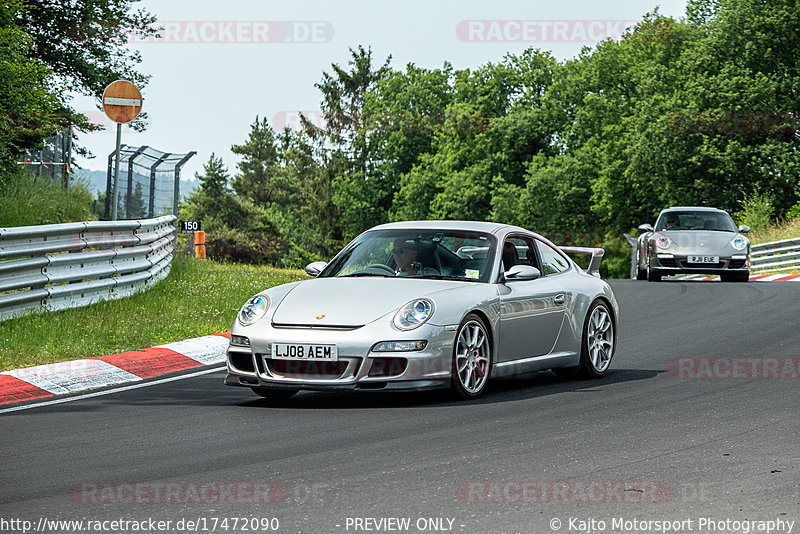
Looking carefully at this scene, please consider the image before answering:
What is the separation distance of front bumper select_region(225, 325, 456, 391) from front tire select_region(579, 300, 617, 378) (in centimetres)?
204

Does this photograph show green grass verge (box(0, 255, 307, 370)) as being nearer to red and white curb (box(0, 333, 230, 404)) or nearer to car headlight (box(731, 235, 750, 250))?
red and white curb (box(0, 333, 230, 404))

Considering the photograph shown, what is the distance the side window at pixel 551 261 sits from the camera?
992cm

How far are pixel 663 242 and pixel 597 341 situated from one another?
45.3 feet

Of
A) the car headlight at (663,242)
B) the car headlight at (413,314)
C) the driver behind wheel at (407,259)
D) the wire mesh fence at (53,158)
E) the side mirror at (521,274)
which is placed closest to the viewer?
the car headlight at (413,314)

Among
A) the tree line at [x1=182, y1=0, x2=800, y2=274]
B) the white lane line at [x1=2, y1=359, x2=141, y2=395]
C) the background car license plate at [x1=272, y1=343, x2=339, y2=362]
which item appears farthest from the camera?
the tree line at [x1=182, y1=0, x2=800, y2=274]

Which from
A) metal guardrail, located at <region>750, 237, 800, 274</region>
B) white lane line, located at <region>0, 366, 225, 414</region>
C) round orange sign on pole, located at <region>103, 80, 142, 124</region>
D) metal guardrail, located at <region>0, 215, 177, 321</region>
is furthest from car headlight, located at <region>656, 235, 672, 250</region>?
white lane line, located at <region>0, 366, 225, 414</region>

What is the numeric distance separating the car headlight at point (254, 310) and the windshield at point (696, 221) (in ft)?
54.1

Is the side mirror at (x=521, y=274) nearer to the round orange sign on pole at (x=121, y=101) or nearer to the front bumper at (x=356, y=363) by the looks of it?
the front bumper at (x=356, y=363)

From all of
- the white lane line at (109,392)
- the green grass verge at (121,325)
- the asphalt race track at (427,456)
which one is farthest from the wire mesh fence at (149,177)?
the asphalt race track at (427,456)

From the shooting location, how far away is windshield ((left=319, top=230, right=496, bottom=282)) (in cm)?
916

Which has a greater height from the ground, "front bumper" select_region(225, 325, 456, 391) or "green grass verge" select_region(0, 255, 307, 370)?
"front bumper" select_region(225, 325, 456, 391)

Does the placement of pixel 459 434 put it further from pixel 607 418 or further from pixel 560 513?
pixel 560 513

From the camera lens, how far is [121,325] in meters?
11.9

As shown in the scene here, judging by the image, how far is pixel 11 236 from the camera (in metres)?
11.6
